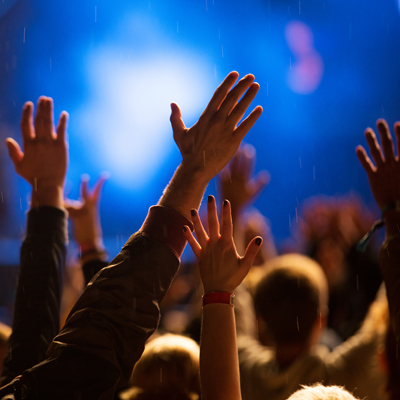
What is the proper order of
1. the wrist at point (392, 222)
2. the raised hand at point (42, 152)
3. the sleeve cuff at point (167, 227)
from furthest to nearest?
the raised hand at point (42, 152) < the wrist at point (392, 222) < the sleeve cuff at point (167, 227)

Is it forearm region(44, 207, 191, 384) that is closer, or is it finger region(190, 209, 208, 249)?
forearm region(44, 207, 191, 384)

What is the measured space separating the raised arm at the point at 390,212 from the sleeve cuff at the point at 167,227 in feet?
1.60

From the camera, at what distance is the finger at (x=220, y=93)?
88 centimetres

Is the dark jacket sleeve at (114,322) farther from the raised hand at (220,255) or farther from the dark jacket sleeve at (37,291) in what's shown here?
the dark jacket sleeve at (37,291)

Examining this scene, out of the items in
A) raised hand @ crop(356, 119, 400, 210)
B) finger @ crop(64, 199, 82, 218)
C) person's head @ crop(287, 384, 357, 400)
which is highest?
finger @ crop(64, 199, 82, 218)

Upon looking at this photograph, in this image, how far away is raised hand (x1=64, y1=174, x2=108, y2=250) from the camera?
5.31 feet

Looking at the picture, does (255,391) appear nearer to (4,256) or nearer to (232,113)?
(232,113)

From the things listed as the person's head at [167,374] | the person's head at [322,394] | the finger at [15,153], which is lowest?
the person's head at [322,394]

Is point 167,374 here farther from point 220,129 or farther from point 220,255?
point 220,129

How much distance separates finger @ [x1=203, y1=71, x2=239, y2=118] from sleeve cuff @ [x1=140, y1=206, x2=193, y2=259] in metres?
0.23

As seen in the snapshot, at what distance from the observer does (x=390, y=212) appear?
1066 mm

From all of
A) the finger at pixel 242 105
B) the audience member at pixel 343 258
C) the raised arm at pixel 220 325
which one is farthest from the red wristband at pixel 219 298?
the audience member at pixel 343 258

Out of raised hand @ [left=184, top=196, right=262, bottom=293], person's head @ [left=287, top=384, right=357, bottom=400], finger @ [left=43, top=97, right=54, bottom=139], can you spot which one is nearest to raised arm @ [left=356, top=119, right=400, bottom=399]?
person's head @ [left=287, top=384, right=357, bottom=400]

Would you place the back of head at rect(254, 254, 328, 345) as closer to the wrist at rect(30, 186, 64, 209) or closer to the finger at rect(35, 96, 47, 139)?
the wrist at rect(30, 186, 64, 209)
